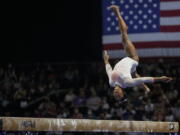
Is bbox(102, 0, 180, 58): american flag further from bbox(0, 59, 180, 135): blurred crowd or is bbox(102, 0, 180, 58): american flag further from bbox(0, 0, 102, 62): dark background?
bbox(0, 0, 102, 62): dark background

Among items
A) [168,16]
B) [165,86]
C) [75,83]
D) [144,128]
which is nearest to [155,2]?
[168,16]

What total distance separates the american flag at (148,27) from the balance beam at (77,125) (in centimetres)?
393

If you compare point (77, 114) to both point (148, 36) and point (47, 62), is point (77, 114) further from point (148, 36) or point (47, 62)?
point (47, 62)

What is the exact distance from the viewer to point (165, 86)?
48.8 ft

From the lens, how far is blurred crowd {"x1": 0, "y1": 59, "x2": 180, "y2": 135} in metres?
13.7

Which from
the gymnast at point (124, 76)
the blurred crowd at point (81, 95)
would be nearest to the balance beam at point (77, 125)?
the gymnast at point (124, 76)

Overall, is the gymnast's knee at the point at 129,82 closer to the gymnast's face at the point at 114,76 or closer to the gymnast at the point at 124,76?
the gymnast at the point at 124,76

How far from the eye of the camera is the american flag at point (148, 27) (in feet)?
45.6

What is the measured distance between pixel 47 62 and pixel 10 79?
1898mm

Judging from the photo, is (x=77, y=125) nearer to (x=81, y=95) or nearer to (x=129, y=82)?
(x=129, y=82)

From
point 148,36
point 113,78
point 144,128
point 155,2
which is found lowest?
point 144,128

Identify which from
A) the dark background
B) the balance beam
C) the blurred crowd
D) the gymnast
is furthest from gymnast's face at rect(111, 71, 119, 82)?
the dark background

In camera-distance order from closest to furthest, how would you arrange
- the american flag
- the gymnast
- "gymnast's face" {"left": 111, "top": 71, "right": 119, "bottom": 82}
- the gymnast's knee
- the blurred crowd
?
the gymnast, the gymnast's knee, "gymnast's face" {"left": 111, "top": 71, "right": 119, "bottom": 82}, the blurred crowd, the american flag

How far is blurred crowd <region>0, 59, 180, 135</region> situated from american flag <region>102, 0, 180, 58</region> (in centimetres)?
107
